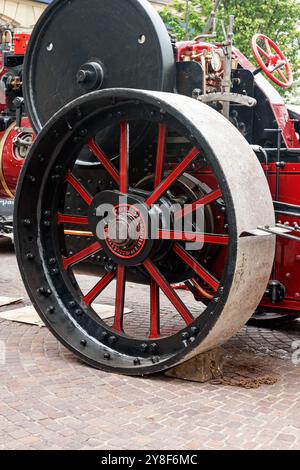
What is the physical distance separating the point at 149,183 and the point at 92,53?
941mm

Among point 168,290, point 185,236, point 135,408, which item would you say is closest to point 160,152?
point 185,236

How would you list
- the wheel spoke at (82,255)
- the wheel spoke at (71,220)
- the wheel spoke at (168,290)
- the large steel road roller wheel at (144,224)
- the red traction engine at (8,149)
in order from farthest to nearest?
the red traction engine at (8,149), the wheel spoke at (71,220), the wheel spoke at (82,255), the wheel spoke at (168,290), the large steel road roller wheel at (144,224)

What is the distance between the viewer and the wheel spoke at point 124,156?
3986 mm

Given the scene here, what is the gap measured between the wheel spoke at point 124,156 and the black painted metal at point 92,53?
0.32m

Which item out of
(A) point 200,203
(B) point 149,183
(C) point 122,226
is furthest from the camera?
(B) point 149,183

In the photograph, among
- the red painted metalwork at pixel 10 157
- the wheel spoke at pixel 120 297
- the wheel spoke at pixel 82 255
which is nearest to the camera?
the wheel spoke at pixel 120 297

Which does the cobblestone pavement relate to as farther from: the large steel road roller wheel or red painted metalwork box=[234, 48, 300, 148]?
red painted metalwork box=[234, 48, 300, 148]

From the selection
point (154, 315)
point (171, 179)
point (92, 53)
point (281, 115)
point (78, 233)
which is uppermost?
point (92, 53)

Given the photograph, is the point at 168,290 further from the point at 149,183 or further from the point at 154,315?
the point at 149,183

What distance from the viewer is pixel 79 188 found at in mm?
4297

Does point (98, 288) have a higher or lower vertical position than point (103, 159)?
lower

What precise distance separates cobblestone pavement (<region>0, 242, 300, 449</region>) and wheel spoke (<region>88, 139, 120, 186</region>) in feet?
3.98

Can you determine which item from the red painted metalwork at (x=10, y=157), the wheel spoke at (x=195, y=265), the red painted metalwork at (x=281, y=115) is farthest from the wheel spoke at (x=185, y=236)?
the red painted metalwork at (x=10, y=157)

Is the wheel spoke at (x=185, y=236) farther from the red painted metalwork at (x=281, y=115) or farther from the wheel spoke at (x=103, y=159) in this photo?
the red painted metalwork at (x=281, y=115)
